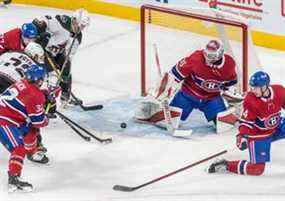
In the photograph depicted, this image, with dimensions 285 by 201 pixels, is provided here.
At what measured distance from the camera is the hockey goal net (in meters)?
6.66

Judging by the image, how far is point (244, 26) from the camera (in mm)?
6594

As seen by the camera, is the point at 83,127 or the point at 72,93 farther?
the point at 72,93

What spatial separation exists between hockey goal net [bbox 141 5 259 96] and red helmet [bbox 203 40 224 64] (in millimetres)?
240

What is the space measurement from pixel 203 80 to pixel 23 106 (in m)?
1.41

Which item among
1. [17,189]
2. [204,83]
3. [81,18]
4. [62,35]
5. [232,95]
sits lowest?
[17,189]

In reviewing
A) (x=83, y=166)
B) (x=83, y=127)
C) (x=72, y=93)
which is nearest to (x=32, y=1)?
(x=72, y=93)

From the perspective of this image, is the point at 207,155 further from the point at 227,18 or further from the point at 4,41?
the point at 4,41

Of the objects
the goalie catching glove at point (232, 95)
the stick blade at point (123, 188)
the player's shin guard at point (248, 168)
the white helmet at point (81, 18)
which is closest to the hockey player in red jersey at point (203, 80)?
the goalie catching glove at point (232, 95)

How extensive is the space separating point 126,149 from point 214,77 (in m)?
0.74

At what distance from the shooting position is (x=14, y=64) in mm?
6082

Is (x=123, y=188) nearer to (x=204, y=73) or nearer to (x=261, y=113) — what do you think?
(x=261, y=113)

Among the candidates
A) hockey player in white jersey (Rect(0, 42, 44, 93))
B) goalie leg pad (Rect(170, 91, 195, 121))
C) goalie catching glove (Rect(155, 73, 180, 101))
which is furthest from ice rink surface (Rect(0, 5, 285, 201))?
hockey player in white jersey (Rect(0, 42, 44, 93))

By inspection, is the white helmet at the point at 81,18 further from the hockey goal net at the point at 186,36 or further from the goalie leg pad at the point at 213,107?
the goalie leg pad at the point at 213,107

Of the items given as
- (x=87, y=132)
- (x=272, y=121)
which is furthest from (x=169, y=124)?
(x=272, y=121)
